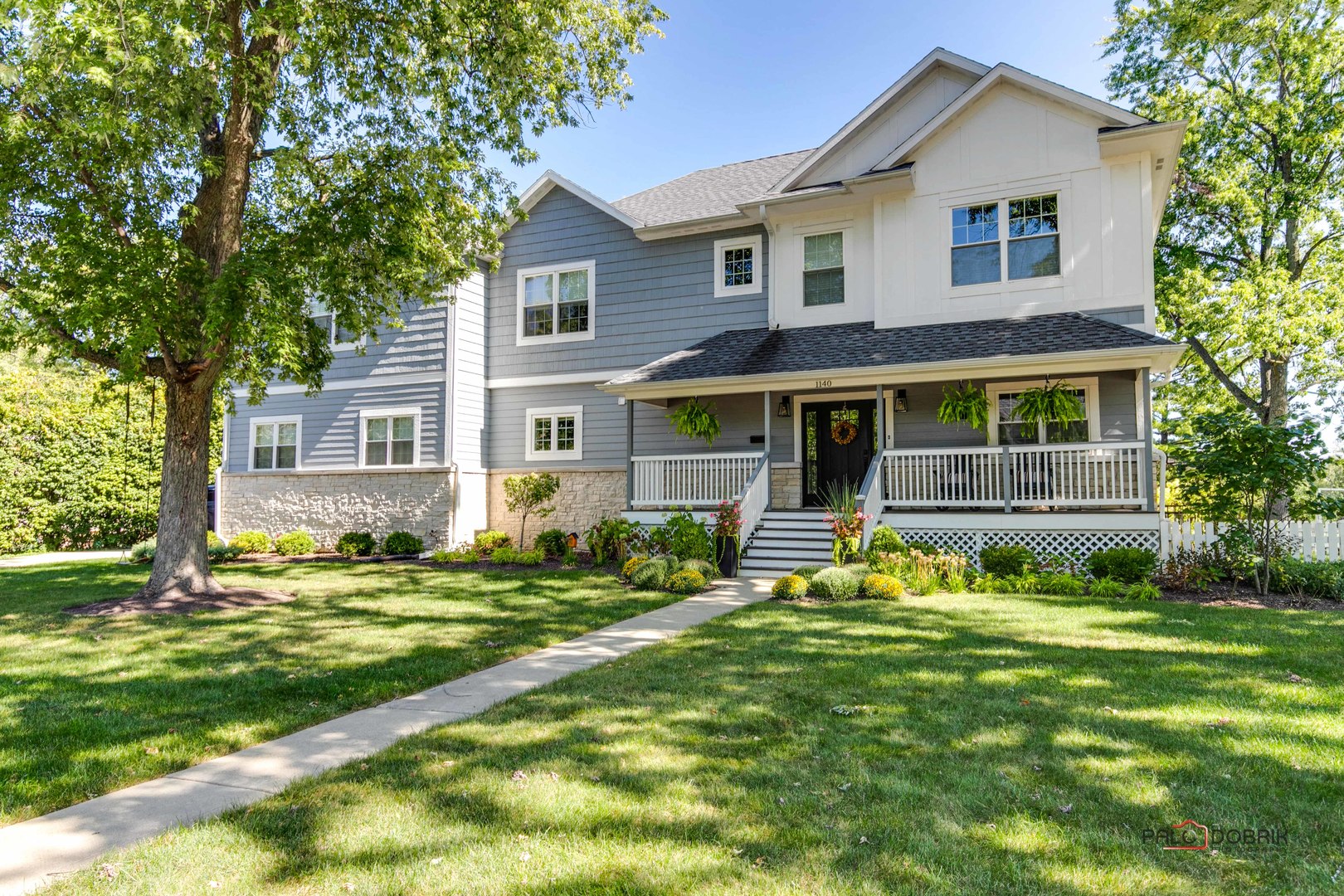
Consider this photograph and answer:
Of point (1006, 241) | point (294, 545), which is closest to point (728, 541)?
point (1006, 241)

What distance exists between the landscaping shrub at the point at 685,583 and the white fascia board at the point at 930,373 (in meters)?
3.86

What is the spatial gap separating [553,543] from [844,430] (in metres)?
6.23

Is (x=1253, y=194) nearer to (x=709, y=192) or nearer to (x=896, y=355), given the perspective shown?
(x=896, y=355)

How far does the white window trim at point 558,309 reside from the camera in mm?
16125

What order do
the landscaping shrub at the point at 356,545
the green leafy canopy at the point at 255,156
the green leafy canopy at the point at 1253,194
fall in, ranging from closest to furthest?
the green leafy canopy at the point at 255,156
the landscaping shrub at the point at 356,545
the green leafy canopy at the point at 1253,194

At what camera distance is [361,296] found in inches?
442

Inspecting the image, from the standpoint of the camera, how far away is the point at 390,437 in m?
17.1

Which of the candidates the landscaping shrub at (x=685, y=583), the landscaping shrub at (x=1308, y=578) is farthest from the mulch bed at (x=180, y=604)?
the landscaping shrub at (x=1308, y=578)

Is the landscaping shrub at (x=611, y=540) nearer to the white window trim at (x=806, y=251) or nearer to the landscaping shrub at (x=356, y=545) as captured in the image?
the white window trim at (x=806, y=251)

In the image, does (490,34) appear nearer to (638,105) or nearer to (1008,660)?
(638,105)

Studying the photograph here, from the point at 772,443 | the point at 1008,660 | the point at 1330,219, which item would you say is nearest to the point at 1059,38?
the point at 1330,219

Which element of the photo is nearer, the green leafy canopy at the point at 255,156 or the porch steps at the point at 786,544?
the green leafy canopy at the point at 255,156

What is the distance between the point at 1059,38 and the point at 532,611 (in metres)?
14.8

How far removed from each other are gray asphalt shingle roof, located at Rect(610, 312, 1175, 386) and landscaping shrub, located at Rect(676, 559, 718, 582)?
3339 millimetres
